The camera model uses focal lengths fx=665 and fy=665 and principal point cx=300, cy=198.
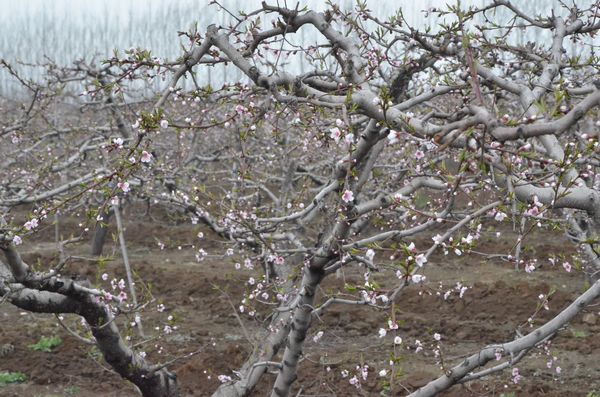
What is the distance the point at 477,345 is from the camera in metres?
7.45

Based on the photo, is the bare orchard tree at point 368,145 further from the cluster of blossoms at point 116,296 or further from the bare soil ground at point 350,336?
the bare soil ground at point 350,336

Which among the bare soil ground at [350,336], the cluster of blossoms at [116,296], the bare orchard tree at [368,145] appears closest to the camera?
the bare orchard tree at [368,145]

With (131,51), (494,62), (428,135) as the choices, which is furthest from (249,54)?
(494,62)

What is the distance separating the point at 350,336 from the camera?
26.4 feet

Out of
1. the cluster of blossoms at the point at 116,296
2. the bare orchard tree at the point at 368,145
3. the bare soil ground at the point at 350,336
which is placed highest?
the bare orchard tree at the point at 368,145

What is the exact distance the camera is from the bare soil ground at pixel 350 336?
635 cm

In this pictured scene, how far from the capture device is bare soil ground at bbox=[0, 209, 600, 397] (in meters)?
6.35

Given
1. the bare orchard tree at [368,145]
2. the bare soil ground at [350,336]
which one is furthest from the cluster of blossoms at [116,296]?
the bare soil ground at [350,336]

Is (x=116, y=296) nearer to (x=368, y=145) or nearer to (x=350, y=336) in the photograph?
(x=368, y=145)

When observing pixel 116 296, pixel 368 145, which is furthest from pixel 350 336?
pixel 368 145

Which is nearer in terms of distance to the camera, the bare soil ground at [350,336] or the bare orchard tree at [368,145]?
the bare orchard tree at [368,145]

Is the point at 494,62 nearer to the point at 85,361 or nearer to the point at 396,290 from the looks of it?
the point at 396,290

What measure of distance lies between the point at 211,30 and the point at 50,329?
634 cm

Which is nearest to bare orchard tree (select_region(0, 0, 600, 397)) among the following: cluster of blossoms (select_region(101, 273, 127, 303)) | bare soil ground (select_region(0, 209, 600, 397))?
cluster of blossoms (select_region(101, 273, 127, 303))
